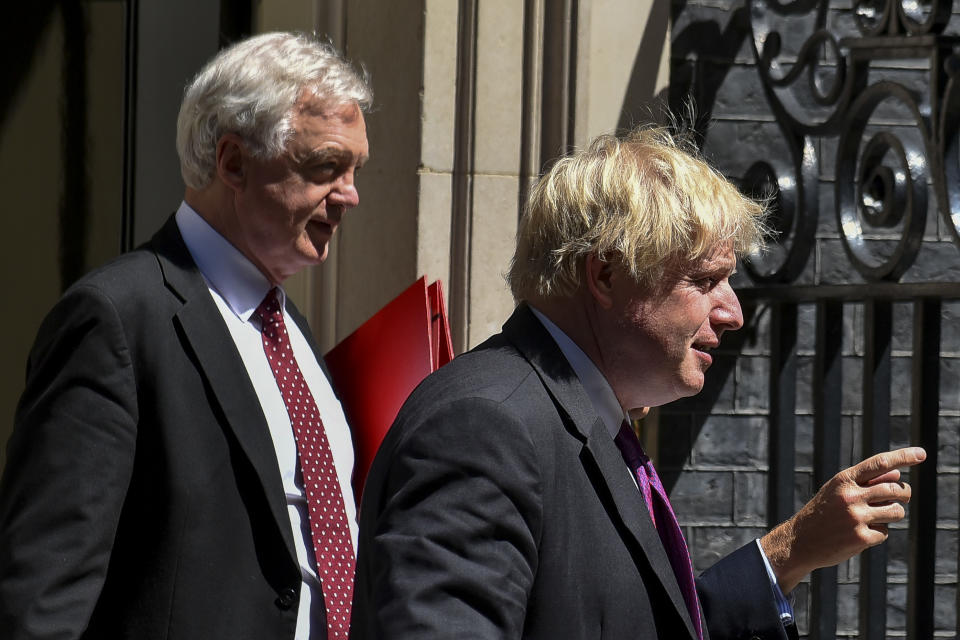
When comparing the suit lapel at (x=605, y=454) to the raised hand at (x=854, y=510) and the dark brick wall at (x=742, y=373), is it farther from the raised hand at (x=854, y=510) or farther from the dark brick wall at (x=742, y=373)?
the dark brick wall at (x=742, y=373)

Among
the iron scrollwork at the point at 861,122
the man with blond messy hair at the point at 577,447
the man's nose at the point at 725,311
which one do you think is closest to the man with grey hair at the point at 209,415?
the man with blond messy hair at the point at 577,447

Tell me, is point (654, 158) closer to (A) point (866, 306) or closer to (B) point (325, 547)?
(B) point (325, 547)

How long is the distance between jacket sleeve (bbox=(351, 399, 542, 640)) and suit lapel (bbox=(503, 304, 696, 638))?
0.42 feet

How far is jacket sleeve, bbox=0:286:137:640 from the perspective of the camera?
2.04 m

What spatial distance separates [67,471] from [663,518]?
854 mm

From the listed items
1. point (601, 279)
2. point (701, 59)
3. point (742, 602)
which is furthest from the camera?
point (701, 59)

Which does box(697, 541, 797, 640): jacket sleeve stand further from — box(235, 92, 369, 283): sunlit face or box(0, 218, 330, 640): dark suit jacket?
box(235, 92, 369, 283): sunlit face

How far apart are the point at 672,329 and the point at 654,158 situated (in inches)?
9.6

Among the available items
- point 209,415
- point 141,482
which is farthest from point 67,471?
point 209,415

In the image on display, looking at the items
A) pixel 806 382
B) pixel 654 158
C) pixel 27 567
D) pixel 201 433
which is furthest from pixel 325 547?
pixel 806 382

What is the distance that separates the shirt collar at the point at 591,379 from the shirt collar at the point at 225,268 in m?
0.63

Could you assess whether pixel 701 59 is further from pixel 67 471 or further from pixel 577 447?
pixel 67 471

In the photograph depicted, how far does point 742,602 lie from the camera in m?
2.33

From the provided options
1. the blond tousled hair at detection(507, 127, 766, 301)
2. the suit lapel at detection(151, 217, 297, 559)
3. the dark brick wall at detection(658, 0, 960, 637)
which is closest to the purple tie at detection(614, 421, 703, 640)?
the blond tousled hair at detection(507, 127, 766, 301)
